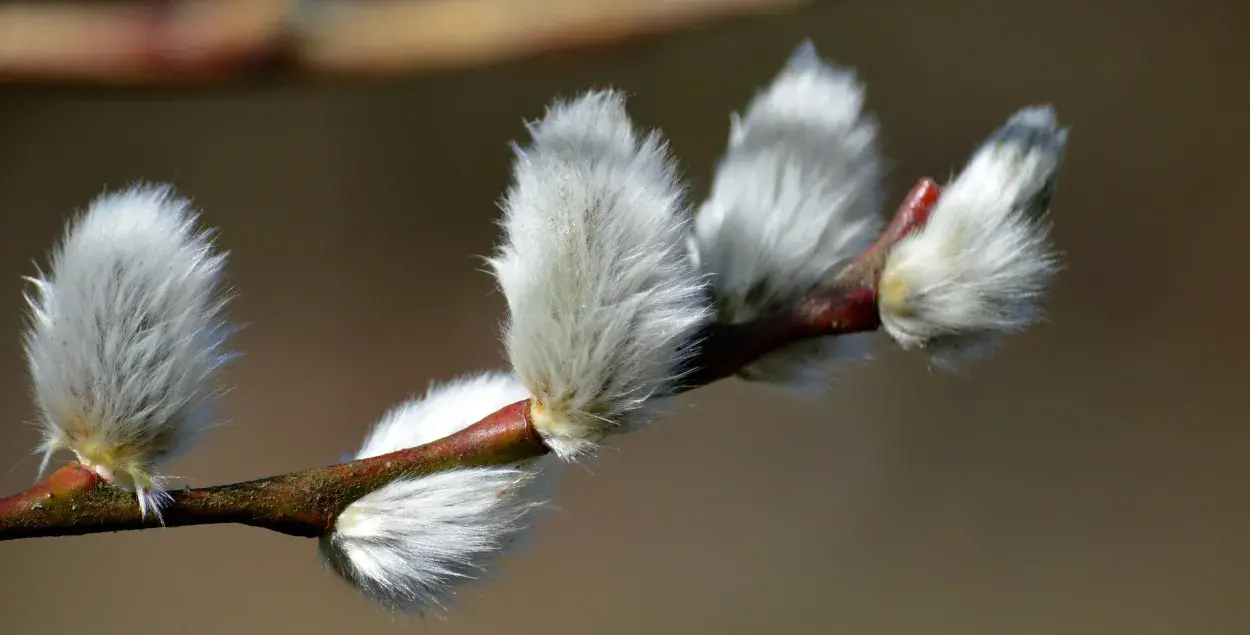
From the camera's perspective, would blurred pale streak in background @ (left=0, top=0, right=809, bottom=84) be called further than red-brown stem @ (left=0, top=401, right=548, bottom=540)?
Yes

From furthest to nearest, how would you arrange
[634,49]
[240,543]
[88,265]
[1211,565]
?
[1211,565], [240,543], [634,49], [88,265]

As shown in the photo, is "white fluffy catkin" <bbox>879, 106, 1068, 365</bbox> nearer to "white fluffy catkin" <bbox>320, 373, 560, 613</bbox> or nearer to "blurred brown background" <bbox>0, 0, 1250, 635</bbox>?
"white fluffy catkin" <bbox>320, 373, 560, 613</bbox>

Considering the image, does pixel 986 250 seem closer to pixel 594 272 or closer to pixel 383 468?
pixel 594 272

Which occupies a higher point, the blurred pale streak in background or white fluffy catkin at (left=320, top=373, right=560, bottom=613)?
the blurred pale streak in background

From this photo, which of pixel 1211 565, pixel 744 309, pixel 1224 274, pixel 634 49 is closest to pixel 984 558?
pixel 1211 565

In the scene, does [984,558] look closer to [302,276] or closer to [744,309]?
[302,276]

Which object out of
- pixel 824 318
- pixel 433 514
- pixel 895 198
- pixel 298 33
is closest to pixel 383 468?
pixel 433 514

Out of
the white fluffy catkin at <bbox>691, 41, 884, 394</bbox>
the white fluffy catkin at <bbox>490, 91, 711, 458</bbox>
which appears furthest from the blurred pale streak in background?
the white fluffy catkin at <bbox>490, 91, 711, 458</bbox>

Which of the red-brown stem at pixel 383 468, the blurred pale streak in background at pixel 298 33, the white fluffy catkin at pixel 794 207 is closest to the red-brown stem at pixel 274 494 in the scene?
the red-brown stem at pixel 383 468
